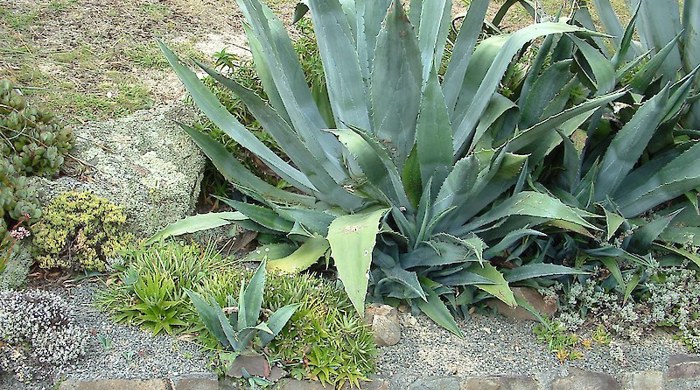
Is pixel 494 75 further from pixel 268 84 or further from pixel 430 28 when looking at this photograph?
pixel 268 84

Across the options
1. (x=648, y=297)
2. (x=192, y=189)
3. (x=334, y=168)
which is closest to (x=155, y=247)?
(x=192, y=189)

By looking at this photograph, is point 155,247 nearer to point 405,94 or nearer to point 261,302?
point 261,302

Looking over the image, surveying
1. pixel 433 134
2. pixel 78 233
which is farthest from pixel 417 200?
pixel 78 233

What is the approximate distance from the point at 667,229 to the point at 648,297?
32 cm

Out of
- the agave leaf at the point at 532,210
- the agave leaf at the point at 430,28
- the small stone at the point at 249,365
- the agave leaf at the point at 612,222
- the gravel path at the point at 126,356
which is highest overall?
the agave leaf at the point at 430,28

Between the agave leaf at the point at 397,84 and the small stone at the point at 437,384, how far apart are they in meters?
0.84

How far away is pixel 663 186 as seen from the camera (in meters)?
2.98

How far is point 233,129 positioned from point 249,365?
115cm

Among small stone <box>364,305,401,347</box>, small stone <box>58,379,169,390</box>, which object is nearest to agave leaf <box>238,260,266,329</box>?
small stone <box>58,379,169,390</box>

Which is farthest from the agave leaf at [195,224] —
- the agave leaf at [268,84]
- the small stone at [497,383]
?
the small stone at [497,383]

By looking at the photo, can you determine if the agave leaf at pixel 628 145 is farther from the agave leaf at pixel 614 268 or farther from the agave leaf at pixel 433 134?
the agave leaf at pixel 433 134

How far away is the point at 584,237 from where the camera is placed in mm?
3059

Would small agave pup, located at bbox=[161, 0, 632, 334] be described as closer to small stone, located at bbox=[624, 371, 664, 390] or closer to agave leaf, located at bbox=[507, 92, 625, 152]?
agave leaf, located at bbox=[507, 92, 625, 152]

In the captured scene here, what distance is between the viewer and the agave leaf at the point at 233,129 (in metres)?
3.07
